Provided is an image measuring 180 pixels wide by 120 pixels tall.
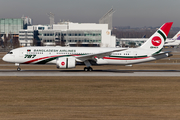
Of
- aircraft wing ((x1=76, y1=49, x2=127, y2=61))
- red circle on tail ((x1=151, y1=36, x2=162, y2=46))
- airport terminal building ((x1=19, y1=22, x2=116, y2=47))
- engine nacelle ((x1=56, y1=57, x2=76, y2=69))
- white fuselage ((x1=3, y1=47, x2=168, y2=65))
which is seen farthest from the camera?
airport terminal building ((x1=19, y1=22, x2=116, y2=47))

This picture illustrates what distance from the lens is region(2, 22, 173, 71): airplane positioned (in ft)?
133

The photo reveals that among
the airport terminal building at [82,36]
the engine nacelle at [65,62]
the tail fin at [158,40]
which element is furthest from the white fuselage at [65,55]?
the airport terminal building at [82,36]

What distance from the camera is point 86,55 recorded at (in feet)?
133

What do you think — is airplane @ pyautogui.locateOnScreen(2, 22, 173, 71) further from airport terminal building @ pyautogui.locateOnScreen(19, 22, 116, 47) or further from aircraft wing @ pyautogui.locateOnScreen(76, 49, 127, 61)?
airport terminal building @ pyautogui.locateOnScreen(19, 22, 116, 47)

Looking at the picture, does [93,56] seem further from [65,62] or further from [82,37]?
[82,37]

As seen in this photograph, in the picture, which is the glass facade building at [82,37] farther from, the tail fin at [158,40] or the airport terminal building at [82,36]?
the tail fin at [158,40]

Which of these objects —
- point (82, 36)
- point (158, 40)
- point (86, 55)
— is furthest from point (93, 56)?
point (82, 36)

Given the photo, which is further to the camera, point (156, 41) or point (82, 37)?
point (82, 37)

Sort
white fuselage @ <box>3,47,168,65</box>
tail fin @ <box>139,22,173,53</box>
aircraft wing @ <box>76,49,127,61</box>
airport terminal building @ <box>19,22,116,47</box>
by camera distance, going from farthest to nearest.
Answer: airport terminal building @ <box>19,22,116,47</box>, tail fin @ <box>139,22,173,53</box>, white fuselage @ <box>3,47,168,65</box>, aircraft wing @ <box>76,49,127,61</box>

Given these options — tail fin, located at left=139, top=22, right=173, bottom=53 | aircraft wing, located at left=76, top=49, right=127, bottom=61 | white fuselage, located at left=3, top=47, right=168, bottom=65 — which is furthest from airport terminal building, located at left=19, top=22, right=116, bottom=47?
aircraft wing, located at left=76, top=49, right=127, bottom=61
